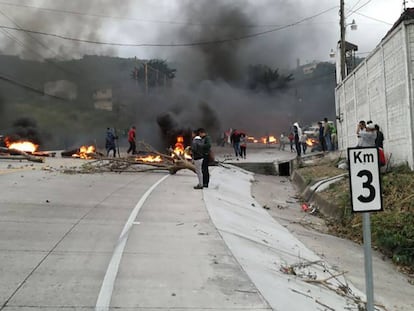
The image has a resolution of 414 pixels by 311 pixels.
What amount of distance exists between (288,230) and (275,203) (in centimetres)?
368

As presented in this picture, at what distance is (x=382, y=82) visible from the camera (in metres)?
11.8

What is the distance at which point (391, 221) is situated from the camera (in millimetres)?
7629

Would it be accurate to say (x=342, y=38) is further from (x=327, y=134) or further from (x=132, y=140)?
(x=132, y=140)

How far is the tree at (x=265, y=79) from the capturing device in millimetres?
30531

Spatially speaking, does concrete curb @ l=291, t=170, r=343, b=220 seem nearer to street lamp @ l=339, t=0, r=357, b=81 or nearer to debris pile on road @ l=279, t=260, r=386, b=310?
debris pile on road @ l=279, t=260, r=386, b=310

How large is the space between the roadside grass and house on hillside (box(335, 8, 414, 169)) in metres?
0.74

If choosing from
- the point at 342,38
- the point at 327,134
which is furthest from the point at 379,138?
the point at 342,38

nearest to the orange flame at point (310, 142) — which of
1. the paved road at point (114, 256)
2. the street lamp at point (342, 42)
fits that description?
the street lamp at point (342, 42)

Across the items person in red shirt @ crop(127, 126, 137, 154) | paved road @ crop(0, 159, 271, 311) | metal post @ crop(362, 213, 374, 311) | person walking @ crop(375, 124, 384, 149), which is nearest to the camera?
metal post @ crop(362, 213, 374, 311)

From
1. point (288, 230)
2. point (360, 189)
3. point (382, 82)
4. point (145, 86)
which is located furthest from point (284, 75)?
point (360, 189)

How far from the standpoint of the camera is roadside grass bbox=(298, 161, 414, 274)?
23.1 ft

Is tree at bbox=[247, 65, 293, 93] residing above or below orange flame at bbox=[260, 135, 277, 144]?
above

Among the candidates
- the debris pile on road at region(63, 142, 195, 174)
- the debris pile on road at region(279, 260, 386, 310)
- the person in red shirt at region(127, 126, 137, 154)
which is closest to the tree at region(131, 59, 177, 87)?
the person in red shirt at region(127, 126, 137, 154)

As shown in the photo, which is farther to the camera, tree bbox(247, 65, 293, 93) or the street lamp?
tree bbox(247, 65, 293, 93)
